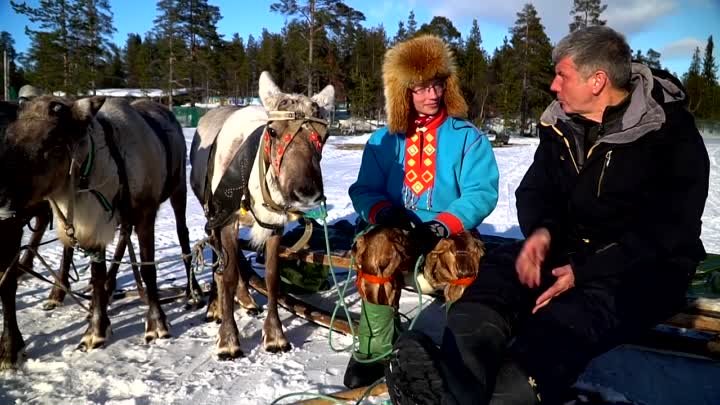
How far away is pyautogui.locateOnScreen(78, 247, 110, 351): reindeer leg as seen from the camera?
332cm

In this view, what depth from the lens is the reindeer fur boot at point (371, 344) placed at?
276 centimetres

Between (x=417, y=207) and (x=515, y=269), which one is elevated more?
(x=417, y=207)

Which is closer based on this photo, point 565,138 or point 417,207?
point 565,138

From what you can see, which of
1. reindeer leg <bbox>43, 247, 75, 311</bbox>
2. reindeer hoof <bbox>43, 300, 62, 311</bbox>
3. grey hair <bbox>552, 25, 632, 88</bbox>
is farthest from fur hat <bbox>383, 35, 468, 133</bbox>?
reindeer hoof <bbox>43, 300, 62, 311</bbox>

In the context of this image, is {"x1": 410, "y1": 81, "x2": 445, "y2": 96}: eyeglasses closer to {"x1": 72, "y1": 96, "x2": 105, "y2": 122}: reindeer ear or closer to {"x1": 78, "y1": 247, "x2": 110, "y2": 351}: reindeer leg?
{"x1": 72, "y1": 96, "x2": 105, "y2": 122}: reindeer ear

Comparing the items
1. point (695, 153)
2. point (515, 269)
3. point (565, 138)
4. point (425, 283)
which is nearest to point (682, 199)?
point (695, 153)

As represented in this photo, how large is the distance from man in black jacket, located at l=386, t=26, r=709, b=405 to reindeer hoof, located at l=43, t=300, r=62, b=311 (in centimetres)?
352

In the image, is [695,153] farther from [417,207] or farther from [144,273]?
[144,273]

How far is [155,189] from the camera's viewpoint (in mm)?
3643

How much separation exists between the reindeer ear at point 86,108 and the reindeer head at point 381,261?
6.01 ft

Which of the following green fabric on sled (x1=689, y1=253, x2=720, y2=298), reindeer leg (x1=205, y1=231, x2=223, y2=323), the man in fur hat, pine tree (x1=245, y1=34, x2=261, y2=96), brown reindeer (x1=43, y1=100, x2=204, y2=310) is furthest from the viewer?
pine tree (x1=245, y1=34, x2=261, y2=96)

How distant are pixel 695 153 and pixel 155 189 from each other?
352 cm

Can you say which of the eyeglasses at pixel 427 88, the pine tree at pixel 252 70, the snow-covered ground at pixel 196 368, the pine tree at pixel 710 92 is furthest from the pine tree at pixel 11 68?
the pine tree at pixel 710 92

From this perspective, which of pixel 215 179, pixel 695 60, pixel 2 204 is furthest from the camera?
pixel 695 60
